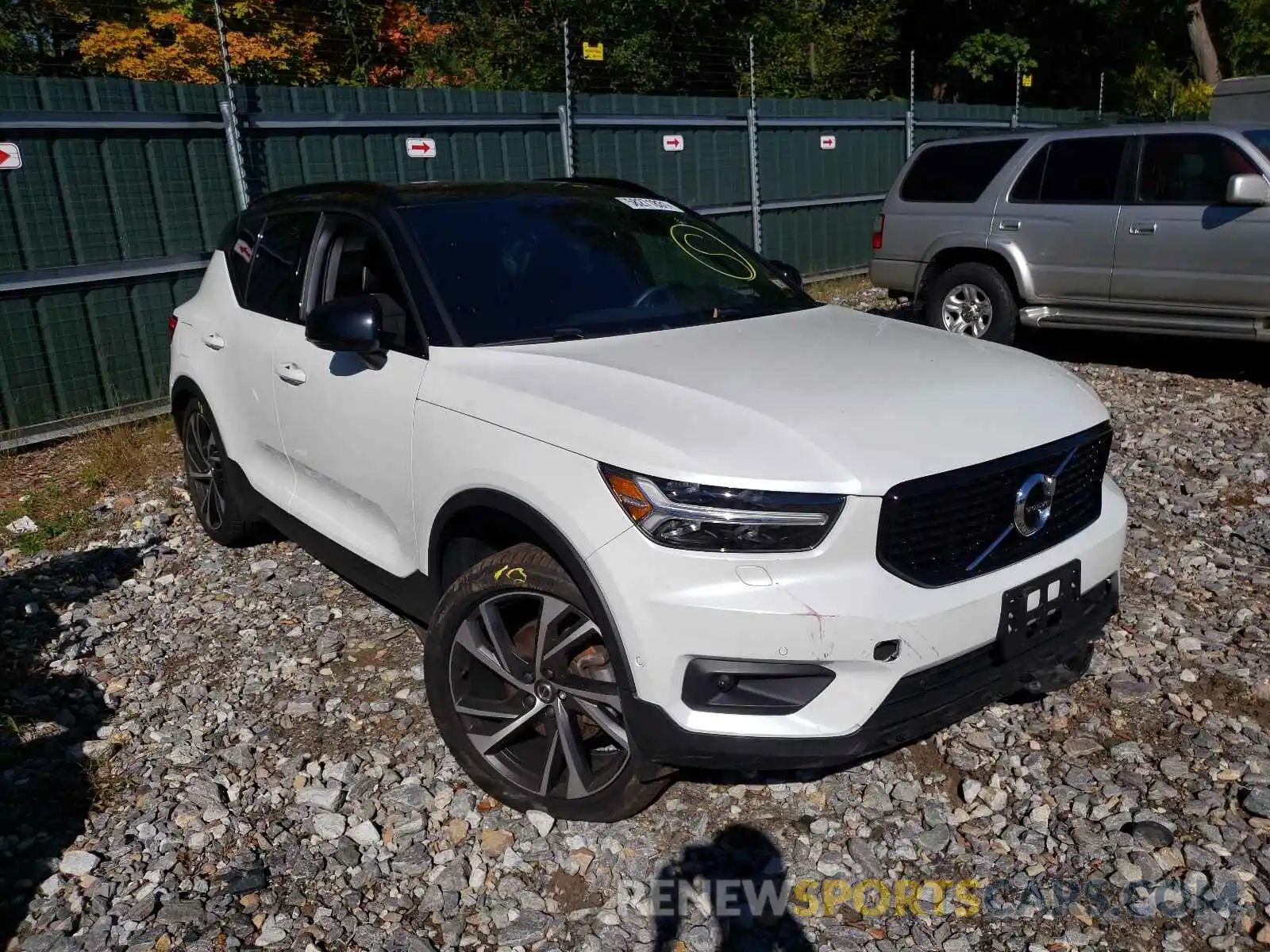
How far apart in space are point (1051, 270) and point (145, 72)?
17.5 m

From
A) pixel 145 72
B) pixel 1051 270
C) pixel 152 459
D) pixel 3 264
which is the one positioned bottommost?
pixel 152 459

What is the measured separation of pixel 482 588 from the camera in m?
3.00

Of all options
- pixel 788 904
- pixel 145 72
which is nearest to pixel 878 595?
pixel 788 904

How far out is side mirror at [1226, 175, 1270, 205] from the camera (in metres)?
6.99

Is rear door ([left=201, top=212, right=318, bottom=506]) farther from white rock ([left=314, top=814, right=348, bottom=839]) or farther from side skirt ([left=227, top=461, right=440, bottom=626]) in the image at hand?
white rock ([left=314, top=814, right=348, bottom=839])

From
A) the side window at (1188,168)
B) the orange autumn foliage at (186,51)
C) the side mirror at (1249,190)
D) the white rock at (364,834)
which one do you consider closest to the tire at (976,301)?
the side window at (1188,168)

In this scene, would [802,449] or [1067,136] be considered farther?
[1067,136]

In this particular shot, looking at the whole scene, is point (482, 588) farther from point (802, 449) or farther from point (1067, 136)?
point (1067, 136)

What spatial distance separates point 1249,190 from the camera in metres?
6.99

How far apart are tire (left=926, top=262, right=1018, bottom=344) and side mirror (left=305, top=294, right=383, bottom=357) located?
6.18m

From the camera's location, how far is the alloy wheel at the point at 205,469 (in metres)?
5.13

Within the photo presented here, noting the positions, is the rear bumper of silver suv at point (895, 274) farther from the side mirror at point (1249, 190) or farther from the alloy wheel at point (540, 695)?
the alloy wheel at point (540, 695)

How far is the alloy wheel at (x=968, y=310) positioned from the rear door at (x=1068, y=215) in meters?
0.44

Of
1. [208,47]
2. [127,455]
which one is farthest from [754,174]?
[208,47]
